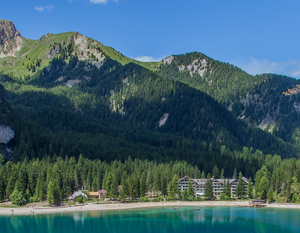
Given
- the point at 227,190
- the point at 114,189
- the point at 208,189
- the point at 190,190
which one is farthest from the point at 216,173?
the point at 114,189

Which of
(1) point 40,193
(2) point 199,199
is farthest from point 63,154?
(2) point 199,199

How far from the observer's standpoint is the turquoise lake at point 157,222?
101 m

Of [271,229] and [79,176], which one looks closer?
[271,229]

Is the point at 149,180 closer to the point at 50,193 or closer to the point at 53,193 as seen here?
the point at 53,193

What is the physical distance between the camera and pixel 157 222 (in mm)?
108688

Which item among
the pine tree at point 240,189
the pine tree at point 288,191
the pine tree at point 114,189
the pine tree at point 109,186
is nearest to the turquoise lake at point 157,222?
the pine tree at point 288,191

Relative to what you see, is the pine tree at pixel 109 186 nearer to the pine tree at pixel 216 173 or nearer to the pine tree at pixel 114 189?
the pine tree at pixel 114 189

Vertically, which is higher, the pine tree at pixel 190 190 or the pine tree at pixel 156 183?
the pine tree at pixel 156 183

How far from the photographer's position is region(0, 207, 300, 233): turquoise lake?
101 m

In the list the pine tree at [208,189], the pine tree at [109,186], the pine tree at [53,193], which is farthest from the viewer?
the pine tree at [208,189]

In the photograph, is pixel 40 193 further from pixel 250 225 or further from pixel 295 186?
pixel 295 186

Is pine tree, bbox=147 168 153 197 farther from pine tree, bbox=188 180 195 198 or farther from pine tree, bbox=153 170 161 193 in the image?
pine tree, bbox=188 180 195 198

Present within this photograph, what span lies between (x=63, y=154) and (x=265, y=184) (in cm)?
10548

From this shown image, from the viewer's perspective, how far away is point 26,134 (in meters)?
198
